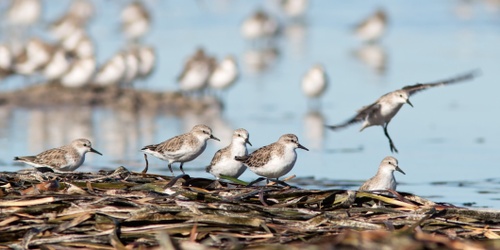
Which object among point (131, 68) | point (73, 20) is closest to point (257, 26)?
point (73, 20)

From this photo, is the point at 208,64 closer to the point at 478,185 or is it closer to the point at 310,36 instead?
the point at 310,36

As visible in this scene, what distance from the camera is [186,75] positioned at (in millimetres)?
17453

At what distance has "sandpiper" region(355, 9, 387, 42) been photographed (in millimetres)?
24609

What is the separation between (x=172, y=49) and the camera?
23.3m

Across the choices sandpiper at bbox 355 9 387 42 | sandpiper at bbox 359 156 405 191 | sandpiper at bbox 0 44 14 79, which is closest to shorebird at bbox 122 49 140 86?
sandpiper at bbox 0 44 14 79

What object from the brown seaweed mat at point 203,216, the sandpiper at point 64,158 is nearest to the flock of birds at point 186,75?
the sandpiper at point 64,158

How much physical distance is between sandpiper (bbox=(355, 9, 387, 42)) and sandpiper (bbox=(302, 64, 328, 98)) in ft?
26.8

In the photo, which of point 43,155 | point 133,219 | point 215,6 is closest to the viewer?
point 133,219

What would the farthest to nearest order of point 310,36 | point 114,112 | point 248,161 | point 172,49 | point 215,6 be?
point 215,6, point 310,36, point 172,49, point 114,112, point 248,161

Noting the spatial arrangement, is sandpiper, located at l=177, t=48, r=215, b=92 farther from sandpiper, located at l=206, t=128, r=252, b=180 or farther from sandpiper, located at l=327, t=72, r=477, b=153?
sandpiper, located at l=206, t=128, r=252, b=180

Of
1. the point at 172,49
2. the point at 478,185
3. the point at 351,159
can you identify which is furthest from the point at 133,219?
the point at 172,49

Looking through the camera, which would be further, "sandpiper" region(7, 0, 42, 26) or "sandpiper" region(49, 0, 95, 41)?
"sandpiper" region(7, 0, 42, 26)

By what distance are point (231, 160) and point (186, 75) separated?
8.93 m

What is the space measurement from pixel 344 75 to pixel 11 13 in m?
13.3
